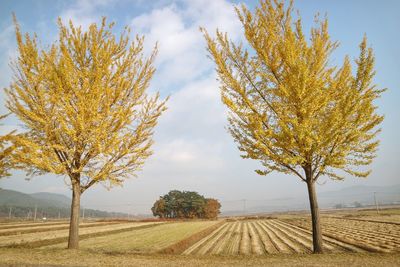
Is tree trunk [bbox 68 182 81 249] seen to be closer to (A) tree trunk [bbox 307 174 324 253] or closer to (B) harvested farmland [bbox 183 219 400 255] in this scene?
A: (B) harvested farmland [bbox 183 219 400 255]

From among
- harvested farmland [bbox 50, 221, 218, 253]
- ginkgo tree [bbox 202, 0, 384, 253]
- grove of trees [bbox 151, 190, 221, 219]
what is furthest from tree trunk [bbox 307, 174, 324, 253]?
grove of trees [bbox 151, 190, 221, 219]

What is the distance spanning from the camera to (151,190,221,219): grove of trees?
3423 inches

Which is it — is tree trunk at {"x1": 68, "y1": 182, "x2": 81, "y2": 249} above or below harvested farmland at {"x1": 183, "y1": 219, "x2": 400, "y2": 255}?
above

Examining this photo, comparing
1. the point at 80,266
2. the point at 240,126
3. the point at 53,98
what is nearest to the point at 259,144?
the point at 240,126

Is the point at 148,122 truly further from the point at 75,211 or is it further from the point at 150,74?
the point at 75,211

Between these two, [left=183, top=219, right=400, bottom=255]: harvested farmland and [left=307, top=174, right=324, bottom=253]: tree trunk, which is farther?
[left=183, top=219, right=400, bottom=255]: harvested farmland

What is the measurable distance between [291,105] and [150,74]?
20.8ft

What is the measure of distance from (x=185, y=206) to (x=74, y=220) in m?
78.3

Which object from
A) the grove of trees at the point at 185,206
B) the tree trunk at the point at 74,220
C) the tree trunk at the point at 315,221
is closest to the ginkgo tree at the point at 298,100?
the tree trunk at the point at 315,221

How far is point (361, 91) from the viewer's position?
8992 mm

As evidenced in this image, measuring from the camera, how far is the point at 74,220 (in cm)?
1095

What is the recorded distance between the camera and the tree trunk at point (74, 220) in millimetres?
10898

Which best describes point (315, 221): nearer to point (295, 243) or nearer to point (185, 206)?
point (295, 243)

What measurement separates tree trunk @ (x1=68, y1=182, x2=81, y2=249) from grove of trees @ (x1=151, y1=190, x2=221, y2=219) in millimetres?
77756
